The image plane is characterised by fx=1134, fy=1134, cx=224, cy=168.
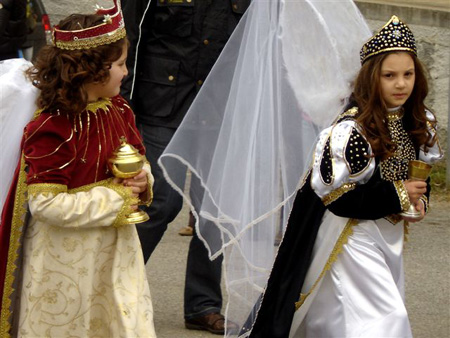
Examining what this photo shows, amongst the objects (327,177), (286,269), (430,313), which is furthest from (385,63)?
(430,313)

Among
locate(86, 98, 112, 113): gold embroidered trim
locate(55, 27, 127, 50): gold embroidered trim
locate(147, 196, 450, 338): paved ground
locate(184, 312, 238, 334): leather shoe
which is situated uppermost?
locate(55, 27, 127, 50): gold embroidered trim

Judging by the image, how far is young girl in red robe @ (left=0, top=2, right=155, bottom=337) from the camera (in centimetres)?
410

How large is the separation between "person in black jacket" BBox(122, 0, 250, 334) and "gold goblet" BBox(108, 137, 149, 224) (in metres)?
1.34

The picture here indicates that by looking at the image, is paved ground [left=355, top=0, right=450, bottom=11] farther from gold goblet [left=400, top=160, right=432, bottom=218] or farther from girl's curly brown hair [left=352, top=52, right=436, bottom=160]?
gold goblet [left=400, top=160, right=432, bottom=218]

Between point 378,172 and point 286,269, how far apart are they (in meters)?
0.56

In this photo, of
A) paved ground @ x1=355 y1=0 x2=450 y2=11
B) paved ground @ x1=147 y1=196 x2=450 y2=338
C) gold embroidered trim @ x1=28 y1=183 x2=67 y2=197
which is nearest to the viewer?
gold embroidered trim @ x1=28 y1=183 x2=67 y2=197

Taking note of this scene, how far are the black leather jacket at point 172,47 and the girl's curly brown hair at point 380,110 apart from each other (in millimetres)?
1083

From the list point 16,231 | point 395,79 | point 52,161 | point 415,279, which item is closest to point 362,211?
point 395,79

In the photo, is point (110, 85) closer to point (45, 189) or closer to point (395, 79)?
point (45, 189)

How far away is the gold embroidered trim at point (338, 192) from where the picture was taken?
4.44 metres

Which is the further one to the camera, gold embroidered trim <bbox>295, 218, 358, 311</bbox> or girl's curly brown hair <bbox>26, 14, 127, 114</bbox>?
gold embroidered trim <bbox>295, 218, 358, 311</bbox>

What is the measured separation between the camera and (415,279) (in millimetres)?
6727

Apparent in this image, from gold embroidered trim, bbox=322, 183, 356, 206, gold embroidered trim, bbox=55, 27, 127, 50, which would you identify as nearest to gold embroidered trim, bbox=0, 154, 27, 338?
gold embroidered trim, bbox=55, 27, 127, 50

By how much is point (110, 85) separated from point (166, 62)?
1294mm
